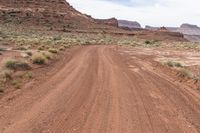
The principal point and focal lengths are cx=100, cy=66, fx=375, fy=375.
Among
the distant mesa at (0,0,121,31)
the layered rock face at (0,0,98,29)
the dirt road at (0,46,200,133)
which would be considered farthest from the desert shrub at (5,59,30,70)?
the layered rock face at (0,0,98,29)

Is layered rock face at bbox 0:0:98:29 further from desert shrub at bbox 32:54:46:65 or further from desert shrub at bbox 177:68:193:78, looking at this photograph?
desert shrub at bbox 177:68:193:78

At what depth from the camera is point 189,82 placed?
18797 mm

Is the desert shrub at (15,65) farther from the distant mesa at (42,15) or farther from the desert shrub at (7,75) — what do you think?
the distant mesa at (42,15)

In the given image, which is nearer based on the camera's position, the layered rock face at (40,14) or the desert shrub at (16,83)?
the desert shrub at (16,83)

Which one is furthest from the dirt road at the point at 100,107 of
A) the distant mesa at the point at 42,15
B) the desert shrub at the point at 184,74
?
the distant mesa at the point at 42,15

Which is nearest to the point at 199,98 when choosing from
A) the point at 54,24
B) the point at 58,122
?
Result: the point at 58,122

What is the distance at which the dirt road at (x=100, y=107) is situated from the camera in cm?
930

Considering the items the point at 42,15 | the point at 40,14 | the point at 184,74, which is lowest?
the point at 42,15

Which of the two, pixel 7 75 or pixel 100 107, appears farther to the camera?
pixel 7 75

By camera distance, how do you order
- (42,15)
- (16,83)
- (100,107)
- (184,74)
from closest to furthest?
(100,107) < (16,83) < (184,74) < (42,15)

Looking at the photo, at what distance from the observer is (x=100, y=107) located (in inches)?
446

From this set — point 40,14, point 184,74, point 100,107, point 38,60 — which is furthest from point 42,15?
point 100,107

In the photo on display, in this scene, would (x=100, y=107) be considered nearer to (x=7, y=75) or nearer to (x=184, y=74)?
(x=7, y=75)

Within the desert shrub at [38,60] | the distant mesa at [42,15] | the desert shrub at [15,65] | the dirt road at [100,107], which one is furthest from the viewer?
the distant mesa at [42,15]
